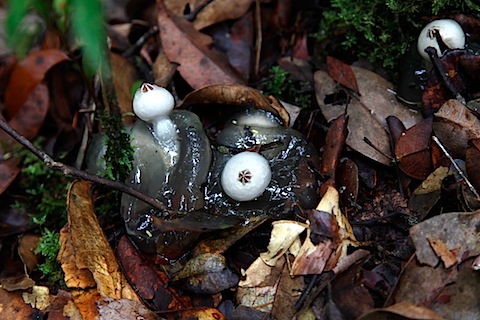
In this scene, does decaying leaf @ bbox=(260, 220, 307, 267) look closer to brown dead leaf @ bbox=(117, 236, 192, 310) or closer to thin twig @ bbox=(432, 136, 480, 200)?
brown dead leaf @ bbox=(117, 236, 192, 310)

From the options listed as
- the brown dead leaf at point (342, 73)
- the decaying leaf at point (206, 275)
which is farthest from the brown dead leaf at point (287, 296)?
the brown dead leaf at point (342, 73)

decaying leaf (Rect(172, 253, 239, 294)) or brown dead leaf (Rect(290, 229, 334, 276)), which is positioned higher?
brown dead leaf (Rect(290, 229, 334, 276))

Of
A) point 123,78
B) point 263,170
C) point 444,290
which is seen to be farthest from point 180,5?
point 444,290

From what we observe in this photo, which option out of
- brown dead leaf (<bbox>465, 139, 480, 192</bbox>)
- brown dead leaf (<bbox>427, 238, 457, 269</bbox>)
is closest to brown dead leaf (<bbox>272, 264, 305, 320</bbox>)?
brown dead leaf (<bbox>427, 238, 457, 269</bbox>)

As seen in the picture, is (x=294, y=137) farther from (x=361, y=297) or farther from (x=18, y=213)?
(x=18, y=213)

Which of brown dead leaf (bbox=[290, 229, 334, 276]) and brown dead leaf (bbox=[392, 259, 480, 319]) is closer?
brown dead leaf (bbox=[392, 259, 480, 319])
